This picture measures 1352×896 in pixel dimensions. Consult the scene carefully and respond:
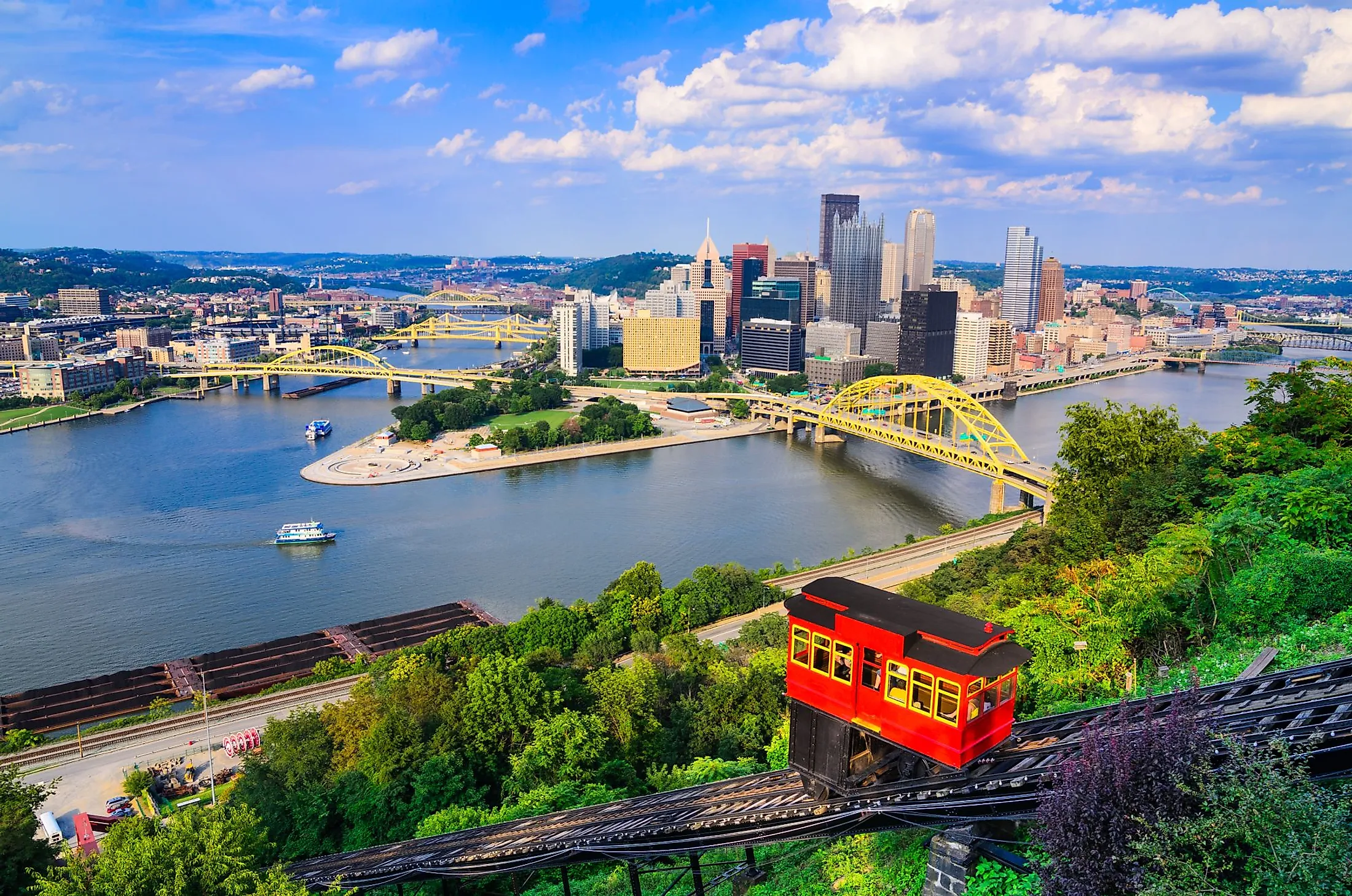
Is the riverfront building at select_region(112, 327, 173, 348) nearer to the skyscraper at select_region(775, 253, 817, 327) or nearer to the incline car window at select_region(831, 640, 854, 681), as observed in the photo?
the skyscraper at select_region(775, 253, 817, 327)

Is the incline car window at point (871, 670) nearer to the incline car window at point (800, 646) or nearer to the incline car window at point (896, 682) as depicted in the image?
the incline car window at point (896, 682)

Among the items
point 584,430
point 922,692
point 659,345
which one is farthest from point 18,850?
point 659,345

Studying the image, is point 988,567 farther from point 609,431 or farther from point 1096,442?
point 609,431

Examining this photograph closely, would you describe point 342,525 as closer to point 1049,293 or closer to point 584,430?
point 584,430

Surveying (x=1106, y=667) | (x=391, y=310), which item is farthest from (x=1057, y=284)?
(x=1106, y=667)

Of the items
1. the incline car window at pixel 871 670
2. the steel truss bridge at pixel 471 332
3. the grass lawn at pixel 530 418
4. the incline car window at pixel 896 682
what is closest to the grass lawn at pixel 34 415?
the grass lawn at pixel 530 418

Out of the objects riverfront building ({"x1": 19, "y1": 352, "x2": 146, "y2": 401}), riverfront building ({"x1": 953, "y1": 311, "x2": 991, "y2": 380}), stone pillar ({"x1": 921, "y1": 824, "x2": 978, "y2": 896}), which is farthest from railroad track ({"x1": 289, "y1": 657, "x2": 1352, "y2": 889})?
riverfront building ({"x1": 953, "y1": 311, "x2": 991, "y2": 380})
